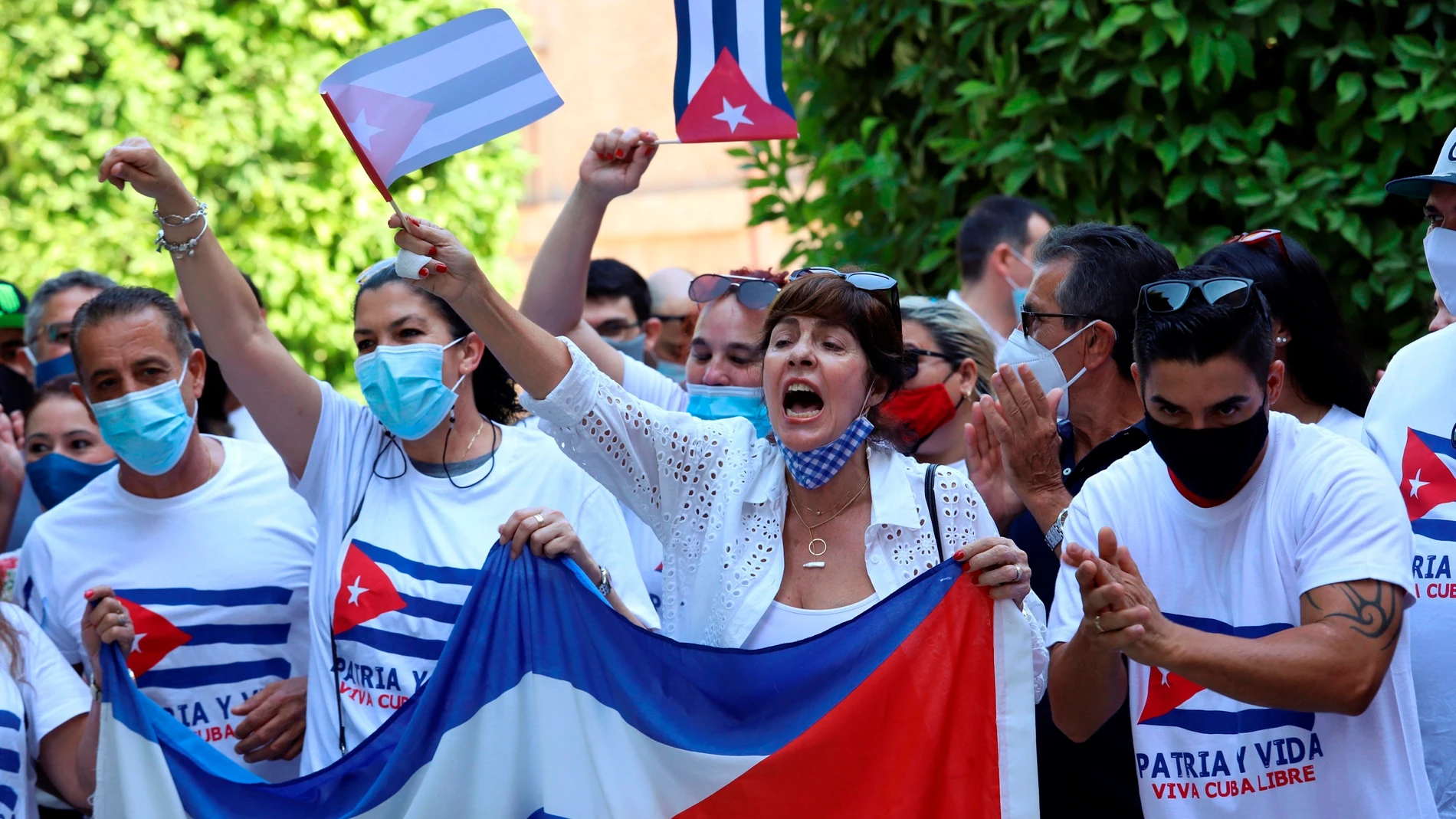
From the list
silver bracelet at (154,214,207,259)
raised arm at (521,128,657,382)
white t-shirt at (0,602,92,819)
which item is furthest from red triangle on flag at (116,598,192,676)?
raised arm at (521,128,657,382)

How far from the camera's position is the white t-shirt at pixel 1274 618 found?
9.21 ft

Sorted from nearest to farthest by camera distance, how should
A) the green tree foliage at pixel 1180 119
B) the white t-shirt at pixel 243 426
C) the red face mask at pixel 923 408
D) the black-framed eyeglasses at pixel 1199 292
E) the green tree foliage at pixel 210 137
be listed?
1. the black-framed eyeglasses at pixel 1199 292
2. the red face mask at pixel 923 408
3. the green tree foliage at pixel 1180 119
4. the white t-shirt at pixel 243 426
5. the green tree foliage at pixel 210 137

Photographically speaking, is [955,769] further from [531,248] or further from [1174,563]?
[531,248]

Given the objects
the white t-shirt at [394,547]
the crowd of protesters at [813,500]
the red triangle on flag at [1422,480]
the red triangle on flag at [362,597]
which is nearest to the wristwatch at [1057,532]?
the crowd of protesters at [813,500]

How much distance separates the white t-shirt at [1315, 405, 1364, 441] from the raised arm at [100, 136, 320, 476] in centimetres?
265

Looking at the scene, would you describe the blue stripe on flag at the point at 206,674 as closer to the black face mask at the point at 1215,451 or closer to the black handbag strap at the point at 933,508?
the black handbag strap at the point at 933,508

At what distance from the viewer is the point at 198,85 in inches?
480

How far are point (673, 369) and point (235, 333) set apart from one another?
3.12 meters

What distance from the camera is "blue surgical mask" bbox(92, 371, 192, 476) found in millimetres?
4230

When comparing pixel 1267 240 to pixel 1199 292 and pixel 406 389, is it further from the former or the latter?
pixel 406 389

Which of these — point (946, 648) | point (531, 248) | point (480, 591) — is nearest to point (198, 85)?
point (531, 248)

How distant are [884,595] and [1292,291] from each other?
1.41 m

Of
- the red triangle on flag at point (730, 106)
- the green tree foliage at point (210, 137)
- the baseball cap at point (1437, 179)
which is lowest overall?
the baseball cap at point (1437, 179)

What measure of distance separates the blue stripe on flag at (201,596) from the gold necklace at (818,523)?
163 centimetres
